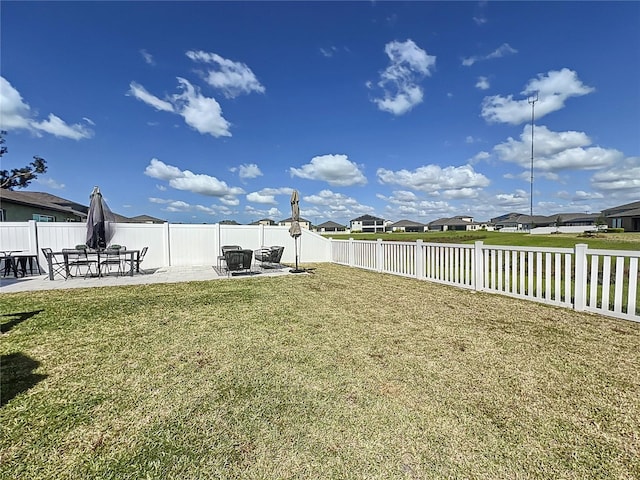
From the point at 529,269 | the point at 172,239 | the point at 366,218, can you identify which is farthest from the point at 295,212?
the point at 366,218

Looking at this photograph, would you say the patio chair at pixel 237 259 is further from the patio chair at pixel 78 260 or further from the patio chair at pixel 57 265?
the patio chair at pixel 57 265

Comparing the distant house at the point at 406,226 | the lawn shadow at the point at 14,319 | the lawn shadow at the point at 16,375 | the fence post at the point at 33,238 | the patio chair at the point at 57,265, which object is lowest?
the lawn shadow at the point at 16,375

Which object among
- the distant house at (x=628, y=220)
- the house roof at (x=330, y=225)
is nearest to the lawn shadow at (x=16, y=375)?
the distant house at (x=628, y=220)

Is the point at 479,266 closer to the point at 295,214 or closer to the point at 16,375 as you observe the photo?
the point at 295,214

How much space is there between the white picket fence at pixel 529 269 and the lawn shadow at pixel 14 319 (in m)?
8.68

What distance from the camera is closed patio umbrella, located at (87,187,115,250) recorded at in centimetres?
837

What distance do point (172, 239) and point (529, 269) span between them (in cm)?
1249

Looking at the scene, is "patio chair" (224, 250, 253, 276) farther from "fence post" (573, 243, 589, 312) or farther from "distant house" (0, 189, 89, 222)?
"distant house" (0, 189, 89, 222)

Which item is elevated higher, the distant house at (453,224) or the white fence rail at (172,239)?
the distant house at (453,224)

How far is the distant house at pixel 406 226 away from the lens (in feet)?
270

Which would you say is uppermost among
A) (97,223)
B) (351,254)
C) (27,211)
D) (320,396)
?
(27,211)

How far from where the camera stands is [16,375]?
2746mm

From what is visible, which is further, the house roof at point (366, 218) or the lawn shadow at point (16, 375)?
the house roof at point (366, 218)

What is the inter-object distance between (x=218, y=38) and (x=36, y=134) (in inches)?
666
